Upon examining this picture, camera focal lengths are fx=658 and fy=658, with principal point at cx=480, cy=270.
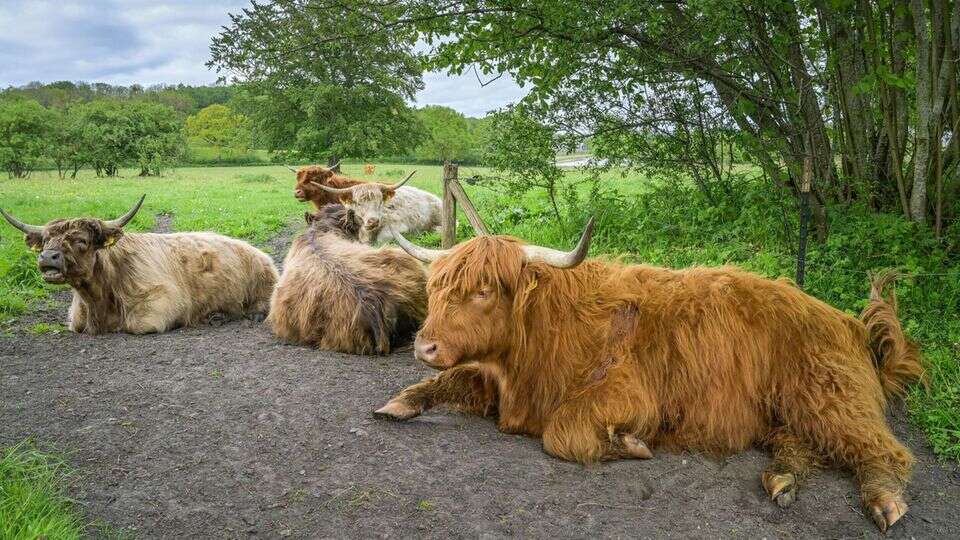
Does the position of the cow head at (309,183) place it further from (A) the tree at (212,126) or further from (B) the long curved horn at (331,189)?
(A) the tree at (212,126)

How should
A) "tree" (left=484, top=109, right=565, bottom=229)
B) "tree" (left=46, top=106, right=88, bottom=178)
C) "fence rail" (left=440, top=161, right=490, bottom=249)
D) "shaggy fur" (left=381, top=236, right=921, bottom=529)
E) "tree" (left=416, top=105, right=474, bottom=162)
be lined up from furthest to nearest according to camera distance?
"tree" (left=46, top=106, right=88, bottom=178)
"tree" (left=416, top=105, right=474, bottom=162)
"tree" (left=484, top=109, right=565, bottom=229)
"fence rail" (left=440, top=161, right=490, bottom=249)
"shaggy fur" (left=381, top=236, right=921, bottom=529)

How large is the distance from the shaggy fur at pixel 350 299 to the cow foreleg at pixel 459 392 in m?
1.34

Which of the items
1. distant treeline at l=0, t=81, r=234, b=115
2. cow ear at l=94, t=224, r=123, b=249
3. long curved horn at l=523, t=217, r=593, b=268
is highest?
distant treeline at l=0, t=81, r=234, b=115

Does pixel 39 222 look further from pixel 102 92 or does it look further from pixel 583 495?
pixel 102 92

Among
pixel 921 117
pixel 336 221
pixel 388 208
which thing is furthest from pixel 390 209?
pixel 921 117

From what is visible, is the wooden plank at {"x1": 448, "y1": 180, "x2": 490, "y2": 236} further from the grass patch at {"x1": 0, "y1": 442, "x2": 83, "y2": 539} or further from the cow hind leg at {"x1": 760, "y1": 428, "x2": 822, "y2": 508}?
the grass patch at {"x1": 0, "y1": 442, "x2": 83, "y2": 539}

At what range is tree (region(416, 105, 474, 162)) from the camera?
101 ft

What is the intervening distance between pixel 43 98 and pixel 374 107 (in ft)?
136

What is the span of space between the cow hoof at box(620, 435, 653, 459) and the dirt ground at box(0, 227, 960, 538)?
2.0 inches

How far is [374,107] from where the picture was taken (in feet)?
93.3

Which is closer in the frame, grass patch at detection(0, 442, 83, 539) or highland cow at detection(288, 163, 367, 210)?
grass patch at detection(0, 442, 83, 539)

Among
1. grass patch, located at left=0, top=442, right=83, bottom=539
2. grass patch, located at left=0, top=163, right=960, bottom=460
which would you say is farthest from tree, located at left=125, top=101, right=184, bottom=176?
grass patch, located at left=0, top=442, right=83, bottom=539

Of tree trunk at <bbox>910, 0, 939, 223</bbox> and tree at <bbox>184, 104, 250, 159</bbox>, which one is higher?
tree at <bbox>184, 104, 250, 159</bbox>

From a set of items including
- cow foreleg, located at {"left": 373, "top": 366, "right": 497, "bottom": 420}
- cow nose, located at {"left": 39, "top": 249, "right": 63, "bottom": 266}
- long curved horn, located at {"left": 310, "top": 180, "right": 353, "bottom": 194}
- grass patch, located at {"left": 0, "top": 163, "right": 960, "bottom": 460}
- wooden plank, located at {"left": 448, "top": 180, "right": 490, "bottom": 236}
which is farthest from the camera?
long curved horn, located at {"left": 310, "top": 180, "right": 353, "bottom": 194}
